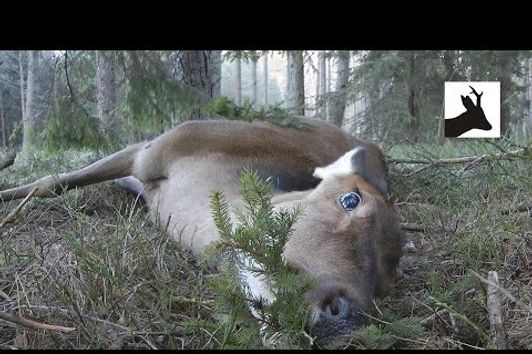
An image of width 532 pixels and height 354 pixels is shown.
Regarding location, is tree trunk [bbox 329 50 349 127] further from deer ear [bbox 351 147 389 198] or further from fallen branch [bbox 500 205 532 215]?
deer ear [bbox 351 147 389 198]

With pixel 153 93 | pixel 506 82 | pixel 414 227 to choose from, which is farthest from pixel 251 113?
pixel 506 82

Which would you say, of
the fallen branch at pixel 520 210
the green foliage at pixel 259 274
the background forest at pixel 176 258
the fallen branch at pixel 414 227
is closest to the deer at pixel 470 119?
the background forest at pixel 176 258

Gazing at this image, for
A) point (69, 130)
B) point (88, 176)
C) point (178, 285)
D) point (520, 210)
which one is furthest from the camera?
point (69, 130)

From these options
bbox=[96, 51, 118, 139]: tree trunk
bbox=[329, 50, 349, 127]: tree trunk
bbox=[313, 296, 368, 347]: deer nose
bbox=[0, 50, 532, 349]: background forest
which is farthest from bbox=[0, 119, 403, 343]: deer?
bbox=[329, 50, 349, 127]: tree trunk

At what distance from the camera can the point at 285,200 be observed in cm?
424

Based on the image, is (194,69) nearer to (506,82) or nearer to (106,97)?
(106,97)

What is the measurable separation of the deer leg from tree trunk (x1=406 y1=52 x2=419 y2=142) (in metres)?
9.66

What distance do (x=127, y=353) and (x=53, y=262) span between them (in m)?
1.05

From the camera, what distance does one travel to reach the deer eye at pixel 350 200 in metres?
3.64

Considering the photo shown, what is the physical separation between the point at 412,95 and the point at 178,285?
1226 centimetres

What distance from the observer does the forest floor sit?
2643mm

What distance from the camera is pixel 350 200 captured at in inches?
145
